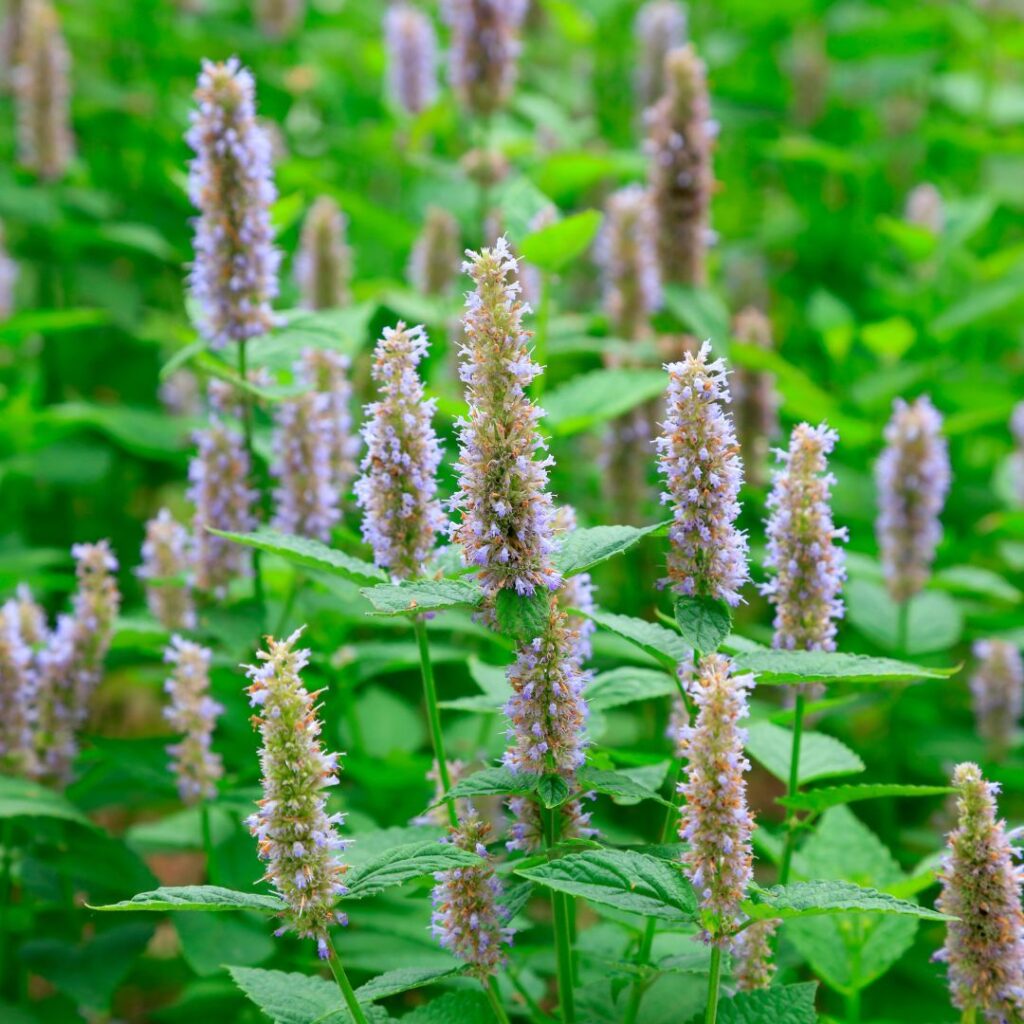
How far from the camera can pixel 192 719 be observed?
324 cm

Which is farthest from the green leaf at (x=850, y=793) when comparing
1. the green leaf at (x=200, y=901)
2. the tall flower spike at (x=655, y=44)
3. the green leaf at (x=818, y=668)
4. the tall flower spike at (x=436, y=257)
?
the tall flower spike at (x=655, y=44)

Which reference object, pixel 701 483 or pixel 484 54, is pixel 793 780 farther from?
pixel 484 54

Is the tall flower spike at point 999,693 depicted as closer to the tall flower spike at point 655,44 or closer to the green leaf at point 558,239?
the green leaf at point 558,239

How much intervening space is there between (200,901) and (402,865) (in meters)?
0.30

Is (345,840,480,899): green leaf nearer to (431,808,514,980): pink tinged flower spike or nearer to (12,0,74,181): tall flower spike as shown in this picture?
(431,808,514,980): pink tinged flower spike

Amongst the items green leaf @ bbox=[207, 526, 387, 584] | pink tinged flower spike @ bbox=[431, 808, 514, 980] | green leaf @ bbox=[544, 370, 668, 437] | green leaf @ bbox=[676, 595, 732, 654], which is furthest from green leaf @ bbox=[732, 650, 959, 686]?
green leaf @ bbox=[544, 370, 668, 437]

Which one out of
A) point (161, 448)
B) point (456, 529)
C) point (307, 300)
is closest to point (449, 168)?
point (307, 300)

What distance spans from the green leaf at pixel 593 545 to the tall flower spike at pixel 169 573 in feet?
5.35

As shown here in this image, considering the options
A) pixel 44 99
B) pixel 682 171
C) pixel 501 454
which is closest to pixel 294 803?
pixel 501 454

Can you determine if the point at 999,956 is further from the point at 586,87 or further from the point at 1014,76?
the point at 1014,76

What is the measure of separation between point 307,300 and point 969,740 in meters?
2.63

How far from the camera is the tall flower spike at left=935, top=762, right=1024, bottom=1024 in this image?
7.68 feet

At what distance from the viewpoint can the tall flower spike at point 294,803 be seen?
2.05 m

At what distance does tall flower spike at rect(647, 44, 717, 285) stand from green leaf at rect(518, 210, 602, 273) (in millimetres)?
1170
